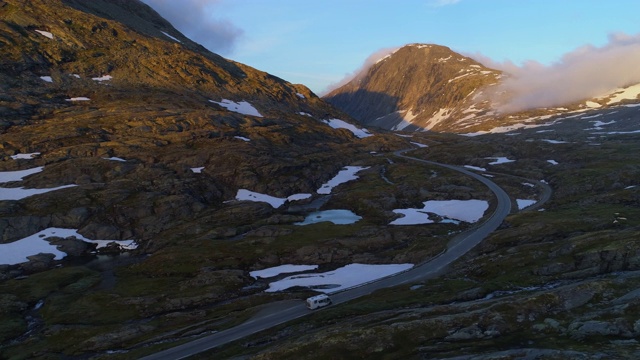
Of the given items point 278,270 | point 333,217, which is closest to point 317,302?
point 278,270

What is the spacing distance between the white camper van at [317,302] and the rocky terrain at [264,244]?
430 centimetres

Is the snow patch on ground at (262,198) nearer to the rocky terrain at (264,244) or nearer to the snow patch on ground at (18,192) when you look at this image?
the rocky terrain at (264,244)

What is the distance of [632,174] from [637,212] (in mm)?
49628

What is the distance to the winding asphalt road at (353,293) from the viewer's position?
54125 millimetres

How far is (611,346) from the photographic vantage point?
1350 inches

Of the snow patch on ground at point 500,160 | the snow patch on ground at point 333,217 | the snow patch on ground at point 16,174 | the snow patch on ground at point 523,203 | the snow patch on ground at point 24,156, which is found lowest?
the snow patch on ground at point 523,203

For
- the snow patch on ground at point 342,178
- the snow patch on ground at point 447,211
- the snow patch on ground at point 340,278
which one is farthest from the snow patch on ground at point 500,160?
the snow patch on ground at point 340,278

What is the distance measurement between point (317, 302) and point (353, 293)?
28.3ft

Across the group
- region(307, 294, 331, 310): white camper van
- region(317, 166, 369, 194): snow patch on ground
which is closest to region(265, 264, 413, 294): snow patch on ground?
region(307, 294, 331, 310): white camper van

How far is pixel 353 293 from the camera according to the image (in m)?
70.9

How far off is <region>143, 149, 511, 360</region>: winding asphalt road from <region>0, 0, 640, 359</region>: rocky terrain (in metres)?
2.83

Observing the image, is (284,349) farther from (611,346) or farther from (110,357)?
(611,346)

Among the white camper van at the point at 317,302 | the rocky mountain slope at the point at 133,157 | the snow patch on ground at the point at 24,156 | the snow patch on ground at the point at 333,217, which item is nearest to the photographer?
the white camper van at the point at 317,302

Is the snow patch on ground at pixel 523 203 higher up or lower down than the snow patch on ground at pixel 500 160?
lower down
